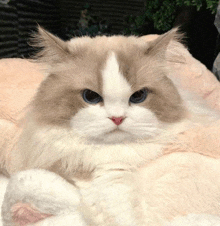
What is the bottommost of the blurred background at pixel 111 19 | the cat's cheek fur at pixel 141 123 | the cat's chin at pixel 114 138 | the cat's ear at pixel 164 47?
the blurred background at pixel 111 19

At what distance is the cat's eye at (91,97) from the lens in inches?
29.0

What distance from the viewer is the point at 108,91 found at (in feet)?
2.30

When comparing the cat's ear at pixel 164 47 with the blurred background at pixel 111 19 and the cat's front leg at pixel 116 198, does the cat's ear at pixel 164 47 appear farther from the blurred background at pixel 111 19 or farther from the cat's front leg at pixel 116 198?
the blurred background at pixel 111 19

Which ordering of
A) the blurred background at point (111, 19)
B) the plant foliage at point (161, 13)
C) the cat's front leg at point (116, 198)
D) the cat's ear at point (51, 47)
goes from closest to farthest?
1. the cat's front leg at point (116, 198)
2. the cat's ear at point (51, 47)
3. the blurred background at point (111, 19)
4. the plant foliage at point (161, 13)

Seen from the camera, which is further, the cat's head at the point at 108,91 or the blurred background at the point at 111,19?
the blurred background at the point at 111,19

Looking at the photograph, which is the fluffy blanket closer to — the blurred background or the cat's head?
the cat's head

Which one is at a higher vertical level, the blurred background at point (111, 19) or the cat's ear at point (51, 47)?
the cat's ear at point (51, 47)

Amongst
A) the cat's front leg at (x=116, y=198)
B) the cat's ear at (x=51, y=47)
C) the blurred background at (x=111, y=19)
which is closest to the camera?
the cat's front leg at (x=116, y=198)

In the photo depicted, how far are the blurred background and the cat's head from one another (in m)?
1.86

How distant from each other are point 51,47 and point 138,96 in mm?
291

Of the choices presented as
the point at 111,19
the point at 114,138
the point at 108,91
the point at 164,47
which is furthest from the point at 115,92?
the point at 111,19

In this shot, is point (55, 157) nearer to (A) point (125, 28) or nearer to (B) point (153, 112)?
(B) point (153, 112)

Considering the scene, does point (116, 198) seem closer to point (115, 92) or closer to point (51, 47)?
point (115, 92)

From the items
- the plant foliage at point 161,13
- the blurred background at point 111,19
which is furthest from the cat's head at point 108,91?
the plant foliage at point 161,13
